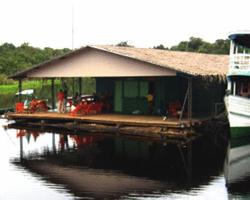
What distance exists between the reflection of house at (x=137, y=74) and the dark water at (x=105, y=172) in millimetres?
4322

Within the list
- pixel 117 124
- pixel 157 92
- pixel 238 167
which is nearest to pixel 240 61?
pixel 117 124

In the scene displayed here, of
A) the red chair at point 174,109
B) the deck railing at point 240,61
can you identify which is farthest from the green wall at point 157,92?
the deck railing at point 240,61

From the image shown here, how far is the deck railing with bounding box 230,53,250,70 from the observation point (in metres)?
21.7

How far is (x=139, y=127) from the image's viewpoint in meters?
23.6

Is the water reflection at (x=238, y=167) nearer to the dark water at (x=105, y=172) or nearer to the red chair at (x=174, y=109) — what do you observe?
the dark water at (x=105, y=172)

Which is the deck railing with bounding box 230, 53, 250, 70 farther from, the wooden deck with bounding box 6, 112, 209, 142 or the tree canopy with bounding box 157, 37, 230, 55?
the tree canopy with bounding box 157, 37, 230, 55

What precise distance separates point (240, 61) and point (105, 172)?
30.9 ft

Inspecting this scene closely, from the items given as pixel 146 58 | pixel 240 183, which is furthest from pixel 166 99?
pixel 240 183

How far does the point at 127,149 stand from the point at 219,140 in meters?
5.02

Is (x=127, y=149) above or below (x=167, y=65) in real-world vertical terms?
below

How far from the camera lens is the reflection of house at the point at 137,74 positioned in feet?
80.6

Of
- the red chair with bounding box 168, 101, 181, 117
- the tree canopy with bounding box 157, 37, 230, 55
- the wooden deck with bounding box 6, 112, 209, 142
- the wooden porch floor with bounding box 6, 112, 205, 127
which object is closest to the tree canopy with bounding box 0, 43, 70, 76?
the tree canopy with bounding box 157, 37, 230, 55

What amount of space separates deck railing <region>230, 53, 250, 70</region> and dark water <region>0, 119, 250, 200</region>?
4.83m

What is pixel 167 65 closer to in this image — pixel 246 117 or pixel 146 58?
pixel 146 58
